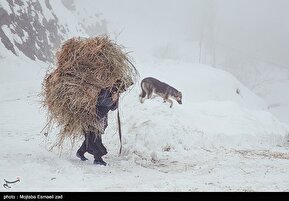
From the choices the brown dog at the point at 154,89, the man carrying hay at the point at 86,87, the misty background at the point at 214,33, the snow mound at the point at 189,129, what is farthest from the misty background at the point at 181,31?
the man carrying hay at the point at 86,87

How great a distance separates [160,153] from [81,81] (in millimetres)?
2699

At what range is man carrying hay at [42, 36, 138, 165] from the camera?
7359 millimetres

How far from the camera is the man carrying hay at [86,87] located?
24.1ft

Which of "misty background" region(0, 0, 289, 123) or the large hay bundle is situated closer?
the large hay bundle

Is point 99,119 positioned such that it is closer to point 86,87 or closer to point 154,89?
point 86,87

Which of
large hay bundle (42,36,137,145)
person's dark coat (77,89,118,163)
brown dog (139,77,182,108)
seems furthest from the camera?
brown dog (139,77,182,108)

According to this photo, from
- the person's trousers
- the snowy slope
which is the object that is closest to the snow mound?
the snowy slope

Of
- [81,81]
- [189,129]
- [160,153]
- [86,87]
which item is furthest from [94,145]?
[189,129]

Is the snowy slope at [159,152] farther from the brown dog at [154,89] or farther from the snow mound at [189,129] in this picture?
the brown dog at [154,89]

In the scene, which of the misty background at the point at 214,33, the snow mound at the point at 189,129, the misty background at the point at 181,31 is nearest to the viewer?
the snow mound at the point at 189,129

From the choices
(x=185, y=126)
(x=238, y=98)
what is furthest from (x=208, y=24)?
(x=185, y=126)

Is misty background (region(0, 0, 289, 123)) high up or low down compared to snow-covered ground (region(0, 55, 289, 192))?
up

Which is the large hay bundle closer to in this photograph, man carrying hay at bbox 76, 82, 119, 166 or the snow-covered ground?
man carrying hay at bbox 76, 82, 119, 166
